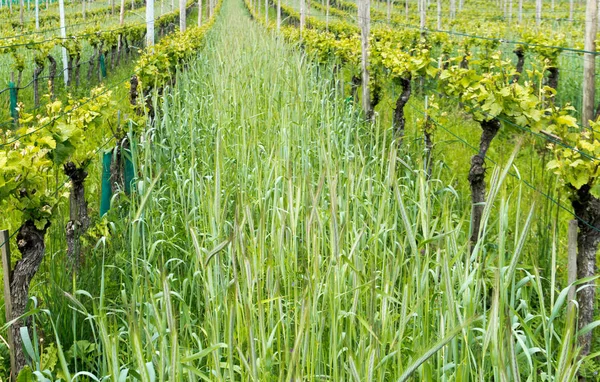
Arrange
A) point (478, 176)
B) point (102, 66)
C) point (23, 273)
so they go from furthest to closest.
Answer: point (102, 66)
point (478, 176)
point (23, 273)

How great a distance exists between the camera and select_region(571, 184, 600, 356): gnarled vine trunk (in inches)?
93.8

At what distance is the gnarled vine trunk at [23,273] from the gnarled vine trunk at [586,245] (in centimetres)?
186

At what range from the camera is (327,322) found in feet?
6.70

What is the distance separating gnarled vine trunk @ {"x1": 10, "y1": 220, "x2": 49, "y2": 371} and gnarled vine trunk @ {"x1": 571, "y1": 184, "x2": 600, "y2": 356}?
1.86 meters

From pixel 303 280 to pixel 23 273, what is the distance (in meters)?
0.97

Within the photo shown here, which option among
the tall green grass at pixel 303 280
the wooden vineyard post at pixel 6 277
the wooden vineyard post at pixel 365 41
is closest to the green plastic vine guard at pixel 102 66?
the tall green grass at pixel 303 280

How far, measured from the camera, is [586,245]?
2490 mm

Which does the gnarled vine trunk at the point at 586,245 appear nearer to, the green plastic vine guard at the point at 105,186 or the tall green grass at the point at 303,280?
the tall green grass at the point at 303,280

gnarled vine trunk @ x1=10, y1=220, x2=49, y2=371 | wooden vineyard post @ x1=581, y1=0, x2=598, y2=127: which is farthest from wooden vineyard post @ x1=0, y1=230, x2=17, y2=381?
wooden vineyard post @ x1=581, y1=0, x2=598, y2=127

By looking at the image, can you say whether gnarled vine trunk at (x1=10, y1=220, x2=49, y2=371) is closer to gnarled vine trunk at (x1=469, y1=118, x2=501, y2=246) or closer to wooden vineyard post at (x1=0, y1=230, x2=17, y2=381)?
wooden vineyard post at (x1=0, y1=230, x2=17, y2=381)

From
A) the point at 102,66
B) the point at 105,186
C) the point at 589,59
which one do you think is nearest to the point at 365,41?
the point at 589,59

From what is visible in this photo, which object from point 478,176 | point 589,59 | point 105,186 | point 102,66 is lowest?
point 105,186

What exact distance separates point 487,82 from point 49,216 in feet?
6.76

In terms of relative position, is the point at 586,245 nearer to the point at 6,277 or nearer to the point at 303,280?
the point at 303,280
